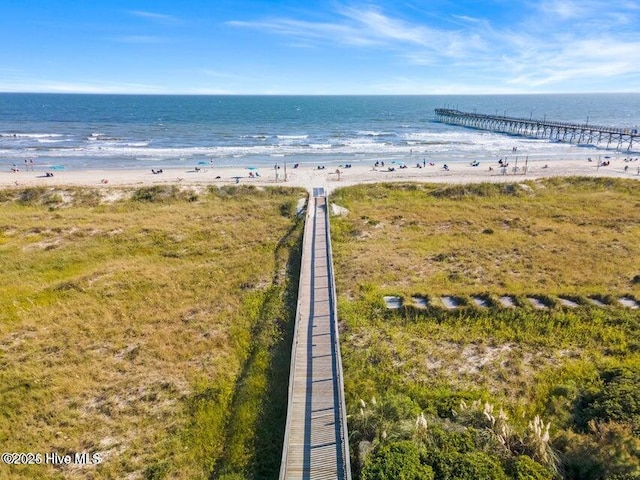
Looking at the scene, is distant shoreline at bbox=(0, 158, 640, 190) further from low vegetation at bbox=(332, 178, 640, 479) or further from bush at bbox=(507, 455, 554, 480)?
bush at bbox=(507, 455, 554, 480)

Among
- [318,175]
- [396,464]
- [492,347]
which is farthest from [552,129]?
[396,464]

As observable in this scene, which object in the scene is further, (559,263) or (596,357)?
(559,263)

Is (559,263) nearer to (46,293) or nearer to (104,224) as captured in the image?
(46,293)

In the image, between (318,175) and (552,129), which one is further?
(552,129)

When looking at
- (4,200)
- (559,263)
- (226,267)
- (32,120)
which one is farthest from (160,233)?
(32,120)

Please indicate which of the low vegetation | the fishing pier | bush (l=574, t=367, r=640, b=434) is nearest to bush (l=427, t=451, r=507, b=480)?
the low vegetation

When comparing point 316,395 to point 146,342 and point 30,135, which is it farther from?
point 30,135

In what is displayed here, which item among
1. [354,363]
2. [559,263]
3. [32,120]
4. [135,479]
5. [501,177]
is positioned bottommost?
[135,479]

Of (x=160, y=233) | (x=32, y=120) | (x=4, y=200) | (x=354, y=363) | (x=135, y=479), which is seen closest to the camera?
(x=135, y=479)
